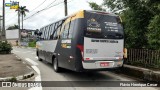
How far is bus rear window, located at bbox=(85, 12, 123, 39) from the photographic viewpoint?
9.98 meters

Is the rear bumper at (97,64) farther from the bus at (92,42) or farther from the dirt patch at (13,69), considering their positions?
the dirt patch at (13,69)

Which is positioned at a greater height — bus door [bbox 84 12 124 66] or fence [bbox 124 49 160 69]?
bus door [bbox 84 12 124 66]

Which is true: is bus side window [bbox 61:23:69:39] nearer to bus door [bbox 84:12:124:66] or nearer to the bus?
the bus

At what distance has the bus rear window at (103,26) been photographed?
32.7 feet

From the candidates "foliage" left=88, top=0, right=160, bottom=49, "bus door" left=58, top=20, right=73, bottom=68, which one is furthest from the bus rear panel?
"foliage" left=88, top=0, right=160, bottom=49

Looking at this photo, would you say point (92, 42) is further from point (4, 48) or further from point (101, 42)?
point (4, 48)

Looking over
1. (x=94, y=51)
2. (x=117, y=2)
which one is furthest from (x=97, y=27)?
(x=117, y=2)

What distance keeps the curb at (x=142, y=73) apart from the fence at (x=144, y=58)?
82cm

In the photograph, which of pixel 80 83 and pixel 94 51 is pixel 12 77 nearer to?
pixel 80 83

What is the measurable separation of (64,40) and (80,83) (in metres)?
2.27

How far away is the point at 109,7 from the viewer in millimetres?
16844

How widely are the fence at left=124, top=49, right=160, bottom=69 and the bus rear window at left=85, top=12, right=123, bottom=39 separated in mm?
1988

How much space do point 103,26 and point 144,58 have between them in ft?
10.6

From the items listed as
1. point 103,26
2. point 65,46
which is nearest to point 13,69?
point 65,46
